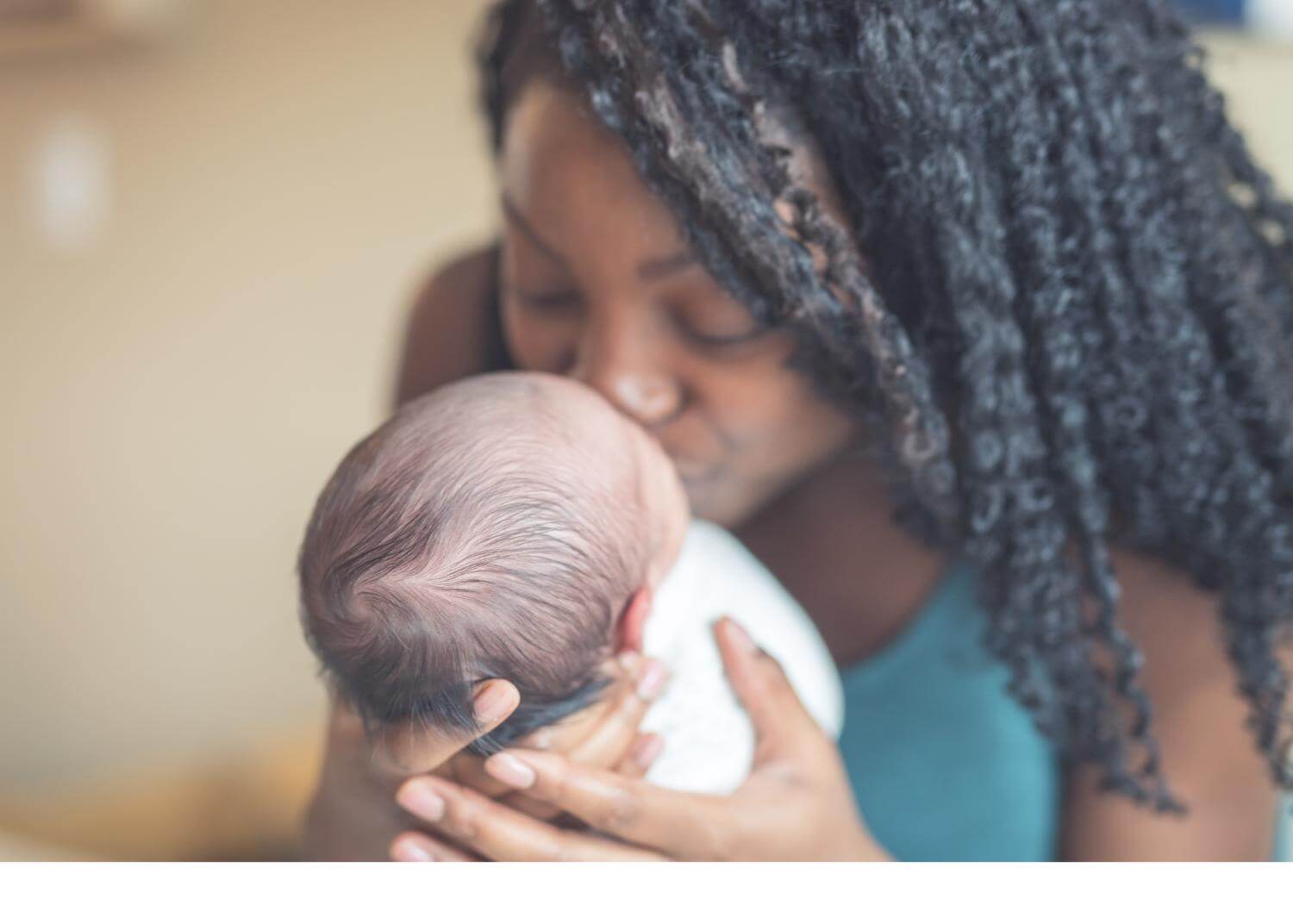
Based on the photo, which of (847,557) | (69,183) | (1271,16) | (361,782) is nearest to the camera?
(361,782)

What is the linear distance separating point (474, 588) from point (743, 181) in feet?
0.79

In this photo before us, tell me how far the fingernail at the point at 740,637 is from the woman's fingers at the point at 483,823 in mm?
147

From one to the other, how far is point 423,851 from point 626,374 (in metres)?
A: 0.26

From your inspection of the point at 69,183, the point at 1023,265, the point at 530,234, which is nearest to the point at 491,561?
the point at 530,234

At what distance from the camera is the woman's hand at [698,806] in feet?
1.47

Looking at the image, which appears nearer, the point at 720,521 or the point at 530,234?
the point at 530,234

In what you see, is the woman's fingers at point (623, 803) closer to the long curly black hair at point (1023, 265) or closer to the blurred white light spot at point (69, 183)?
the long curly black hair at point (1023, 265)

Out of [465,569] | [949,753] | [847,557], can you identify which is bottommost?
[949,753]

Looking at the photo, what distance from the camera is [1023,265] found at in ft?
1.74

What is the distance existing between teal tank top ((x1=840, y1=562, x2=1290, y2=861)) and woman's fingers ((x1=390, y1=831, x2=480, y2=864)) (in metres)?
0.43

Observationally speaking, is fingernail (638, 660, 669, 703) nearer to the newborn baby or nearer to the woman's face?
the newborn baby

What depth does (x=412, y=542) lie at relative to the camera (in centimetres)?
41

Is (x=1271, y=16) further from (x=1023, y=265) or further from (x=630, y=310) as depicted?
(x=630, y=310)

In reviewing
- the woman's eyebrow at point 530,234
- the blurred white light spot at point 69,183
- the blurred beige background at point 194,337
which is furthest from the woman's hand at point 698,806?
the blurred white light spot at point 69,183
